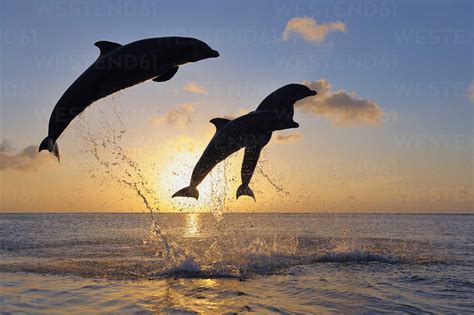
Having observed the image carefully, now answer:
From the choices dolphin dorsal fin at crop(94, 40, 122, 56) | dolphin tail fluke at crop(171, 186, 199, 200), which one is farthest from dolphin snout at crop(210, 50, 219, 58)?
dolphin tail fluke at crop(171, 186, 199, 200)

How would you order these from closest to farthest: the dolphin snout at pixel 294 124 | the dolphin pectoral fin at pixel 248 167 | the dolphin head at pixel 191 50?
the dolphin head at pixel 191 50, the dolphin snout at pixel 294 124, the dolphin pectoral fin at pixel 248 167

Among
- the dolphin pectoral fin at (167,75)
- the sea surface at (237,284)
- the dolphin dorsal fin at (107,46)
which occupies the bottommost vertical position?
the sea surface at (237,284)

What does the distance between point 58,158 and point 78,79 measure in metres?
1.69

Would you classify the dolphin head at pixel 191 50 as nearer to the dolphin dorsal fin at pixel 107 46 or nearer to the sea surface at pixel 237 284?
the dolphin dorsal fin at pixel 107 46

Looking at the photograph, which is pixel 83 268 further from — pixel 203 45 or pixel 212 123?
pixel 203 45

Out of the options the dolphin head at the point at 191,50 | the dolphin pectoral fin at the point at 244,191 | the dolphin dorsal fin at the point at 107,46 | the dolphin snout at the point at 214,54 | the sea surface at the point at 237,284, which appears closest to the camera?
the dolphin head at the point at 191,50

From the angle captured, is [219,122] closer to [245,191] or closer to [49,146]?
[245,191]

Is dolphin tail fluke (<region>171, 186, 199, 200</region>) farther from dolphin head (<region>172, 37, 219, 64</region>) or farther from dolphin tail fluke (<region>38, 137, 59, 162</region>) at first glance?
dolphin head (<region>172, 37, 219, 64</region>)

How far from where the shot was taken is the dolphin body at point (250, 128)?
1130cm

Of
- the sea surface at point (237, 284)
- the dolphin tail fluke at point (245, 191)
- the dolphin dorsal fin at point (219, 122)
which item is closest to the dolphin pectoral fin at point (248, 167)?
the dolphin tail fluke at point (245, 191)

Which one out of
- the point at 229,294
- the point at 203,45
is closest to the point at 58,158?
the point at 203,45

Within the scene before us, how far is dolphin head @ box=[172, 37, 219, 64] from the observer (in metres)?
8.74

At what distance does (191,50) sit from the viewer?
8867 mm

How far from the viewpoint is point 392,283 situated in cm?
1302
